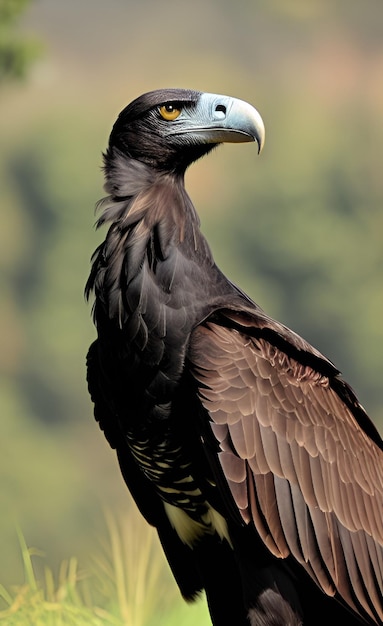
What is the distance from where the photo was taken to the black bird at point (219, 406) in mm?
3236

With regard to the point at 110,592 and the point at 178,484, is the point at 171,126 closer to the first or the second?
the point at 178,484

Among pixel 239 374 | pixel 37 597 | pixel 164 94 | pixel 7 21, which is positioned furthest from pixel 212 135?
pixel 7 21

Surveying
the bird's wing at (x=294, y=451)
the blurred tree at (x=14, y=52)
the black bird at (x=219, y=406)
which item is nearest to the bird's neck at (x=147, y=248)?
the black bird at (x=219, y=406)

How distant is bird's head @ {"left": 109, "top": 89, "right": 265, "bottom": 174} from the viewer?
137 inches

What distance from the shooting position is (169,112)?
11.5 ft

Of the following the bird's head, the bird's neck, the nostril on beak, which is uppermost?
the nostril on beak

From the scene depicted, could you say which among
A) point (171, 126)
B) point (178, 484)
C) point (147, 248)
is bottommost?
point (178, 484)

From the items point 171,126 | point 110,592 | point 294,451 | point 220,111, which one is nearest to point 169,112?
point 171,126

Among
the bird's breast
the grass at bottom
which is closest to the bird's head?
the bird's breast

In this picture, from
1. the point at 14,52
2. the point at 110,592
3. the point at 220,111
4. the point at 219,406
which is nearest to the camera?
the point at 219,406

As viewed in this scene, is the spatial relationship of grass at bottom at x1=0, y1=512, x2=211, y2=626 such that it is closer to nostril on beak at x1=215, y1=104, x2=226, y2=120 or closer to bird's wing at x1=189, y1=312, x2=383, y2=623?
bird's wing at x1=189, y1=312, x2=383, y2=623

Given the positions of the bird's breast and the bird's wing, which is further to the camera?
the bird's breast

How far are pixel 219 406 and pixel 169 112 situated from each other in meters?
1.02

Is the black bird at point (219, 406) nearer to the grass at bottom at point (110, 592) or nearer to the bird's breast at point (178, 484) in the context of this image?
the bird's breast at point (178, 484)
